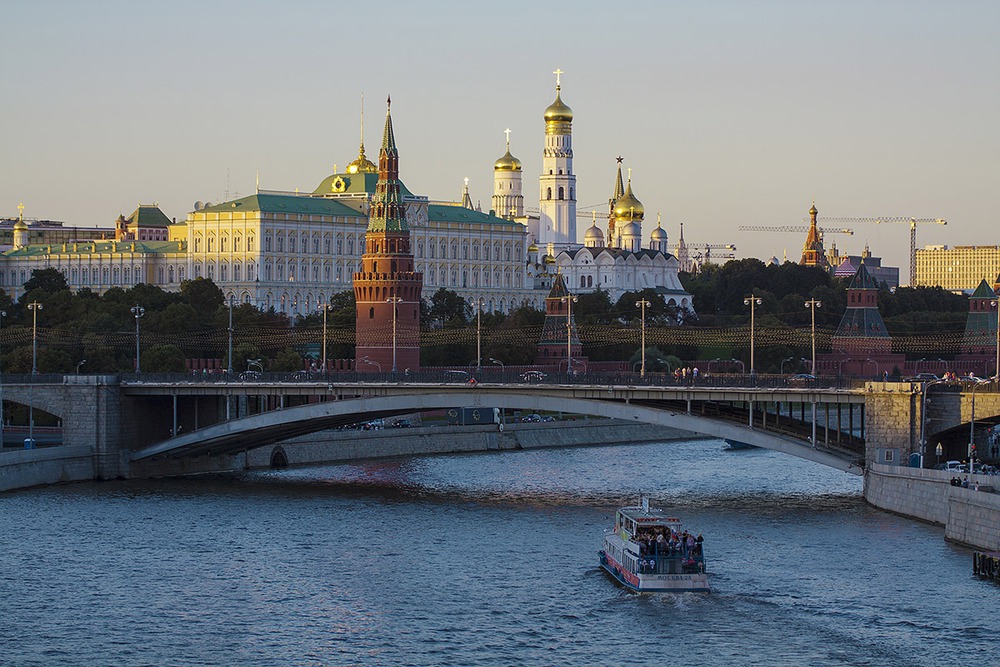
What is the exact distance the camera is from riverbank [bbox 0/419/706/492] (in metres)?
73.3

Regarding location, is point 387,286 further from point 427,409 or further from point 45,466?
point 45,466

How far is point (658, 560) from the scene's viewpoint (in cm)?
5144

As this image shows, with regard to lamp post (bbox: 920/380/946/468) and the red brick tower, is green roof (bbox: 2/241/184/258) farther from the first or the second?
lamp post (bbox: 920/380/946/468)

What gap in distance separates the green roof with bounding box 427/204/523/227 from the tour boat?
13149 cm

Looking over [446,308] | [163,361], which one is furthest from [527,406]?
[446,308]

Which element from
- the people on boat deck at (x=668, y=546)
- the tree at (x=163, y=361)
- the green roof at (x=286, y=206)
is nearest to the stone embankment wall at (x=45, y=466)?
the tree at (x=163, y=361)

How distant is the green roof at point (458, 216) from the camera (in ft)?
608

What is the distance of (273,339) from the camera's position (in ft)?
404

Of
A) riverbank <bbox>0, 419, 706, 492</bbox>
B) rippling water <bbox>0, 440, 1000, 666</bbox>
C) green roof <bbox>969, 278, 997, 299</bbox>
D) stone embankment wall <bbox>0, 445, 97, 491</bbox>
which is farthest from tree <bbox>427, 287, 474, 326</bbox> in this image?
rippling water <bbox>0, 440, 1000, 666</bbox>

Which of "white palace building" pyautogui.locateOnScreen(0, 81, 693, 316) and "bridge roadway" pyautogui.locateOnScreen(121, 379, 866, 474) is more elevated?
"white palace building" pyautogui.locateOnScreen(0, 81, 693, 316)

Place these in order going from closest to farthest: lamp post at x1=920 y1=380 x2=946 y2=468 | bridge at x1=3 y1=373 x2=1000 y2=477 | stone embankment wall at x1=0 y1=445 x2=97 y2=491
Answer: lamp post at x1=920 y1=380 x2=946 y2=468 < bridge at x1=3 y1=373 x2=1000 y2=477 < stone embankment wall at x1=0 y1=445 x2=97 y2=491

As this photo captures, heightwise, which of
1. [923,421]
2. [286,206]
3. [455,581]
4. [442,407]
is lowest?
[455,581]

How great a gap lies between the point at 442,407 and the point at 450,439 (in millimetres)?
21061

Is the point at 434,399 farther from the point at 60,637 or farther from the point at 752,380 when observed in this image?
the point at 60,637
